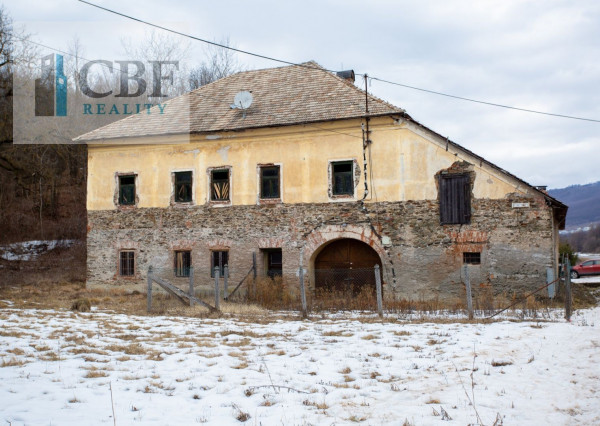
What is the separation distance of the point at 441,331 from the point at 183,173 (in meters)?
11.7

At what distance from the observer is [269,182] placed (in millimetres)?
18141

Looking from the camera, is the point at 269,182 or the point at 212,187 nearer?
the point at 269,182

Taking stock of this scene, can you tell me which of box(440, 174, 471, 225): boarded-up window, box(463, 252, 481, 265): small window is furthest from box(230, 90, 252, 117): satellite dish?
box(463, 252, 481, 265): small window

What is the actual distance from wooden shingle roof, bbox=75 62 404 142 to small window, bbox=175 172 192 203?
4.99 feet

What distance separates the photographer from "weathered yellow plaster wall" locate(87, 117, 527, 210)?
16375 millimetres

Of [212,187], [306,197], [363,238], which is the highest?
[212,187]

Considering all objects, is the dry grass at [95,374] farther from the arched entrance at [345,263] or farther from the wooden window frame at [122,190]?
the wooden window frame at [122,190]

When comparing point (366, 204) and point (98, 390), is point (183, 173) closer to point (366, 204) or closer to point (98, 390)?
point (366, 204)

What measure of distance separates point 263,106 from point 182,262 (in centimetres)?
614

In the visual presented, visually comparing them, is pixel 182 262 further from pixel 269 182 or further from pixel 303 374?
pixel 303 374

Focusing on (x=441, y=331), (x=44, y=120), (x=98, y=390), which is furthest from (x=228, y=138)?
(x=44, y=120)

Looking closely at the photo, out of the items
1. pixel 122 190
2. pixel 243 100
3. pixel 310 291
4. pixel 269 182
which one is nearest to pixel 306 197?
pixel 269 182

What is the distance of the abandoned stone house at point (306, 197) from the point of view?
15.8 metres

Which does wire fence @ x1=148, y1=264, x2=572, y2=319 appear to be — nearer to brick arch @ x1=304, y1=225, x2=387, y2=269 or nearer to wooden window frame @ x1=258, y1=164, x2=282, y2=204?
brick arch @ x1=304, y1=225, x2=387, y2=269
